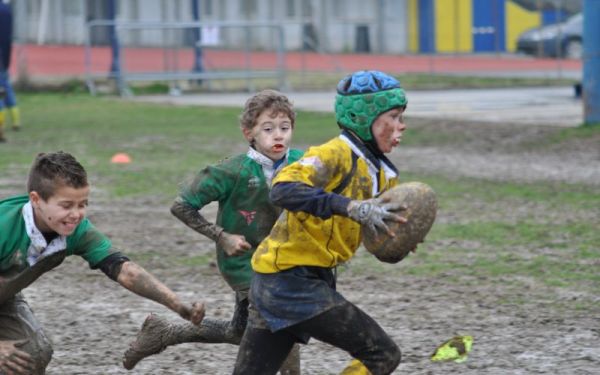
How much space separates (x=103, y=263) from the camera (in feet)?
17.5

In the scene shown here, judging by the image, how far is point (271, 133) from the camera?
5977 millimetres

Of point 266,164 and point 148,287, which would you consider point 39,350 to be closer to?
point 148,287

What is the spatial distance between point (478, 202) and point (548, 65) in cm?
2467

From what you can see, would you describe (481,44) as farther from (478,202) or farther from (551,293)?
(551,293)

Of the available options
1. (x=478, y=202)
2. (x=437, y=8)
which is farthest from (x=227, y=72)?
(x=478, y=202)

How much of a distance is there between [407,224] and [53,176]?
4.41ft

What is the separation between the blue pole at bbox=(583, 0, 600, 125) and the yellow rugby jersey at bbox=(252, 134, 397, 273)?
42.3ft

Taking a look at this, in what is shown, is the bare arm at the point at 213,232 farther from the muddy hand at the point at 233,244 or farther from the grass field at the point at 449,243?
the grass field at the point at 449,243

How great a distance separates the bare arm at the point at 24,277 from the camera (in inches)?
206

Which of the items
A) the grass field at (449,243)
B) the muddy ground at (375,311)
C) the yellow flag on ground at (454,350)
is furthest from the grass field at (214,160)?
the yellow flag on ground at (454,350)

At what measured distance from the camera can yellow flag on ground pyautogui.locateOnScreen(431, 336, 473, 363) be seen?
6.57m

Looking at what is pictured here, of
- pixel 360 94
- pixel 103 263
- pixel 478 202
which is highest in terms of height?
pixel 360 94

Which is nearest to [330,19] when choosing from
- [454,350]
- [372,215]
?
[454,350]

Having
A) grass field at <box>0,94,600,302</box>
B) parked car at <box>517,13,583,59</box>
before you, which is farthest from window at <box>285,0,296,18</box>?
grass field at <box>0,94,600,302</box>
